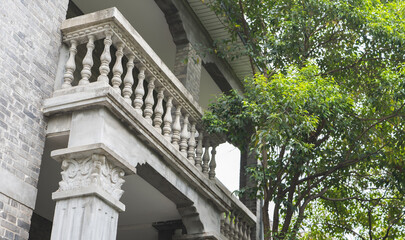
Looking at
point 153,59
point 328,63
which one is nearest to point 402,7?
point 328,63

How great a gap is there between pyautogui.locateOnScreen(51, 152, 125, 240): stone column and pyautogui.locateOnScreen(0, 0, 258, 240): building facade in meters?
0.01

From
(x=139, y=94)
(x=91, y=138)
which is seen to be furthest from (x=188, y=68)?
(x=91, y=138)

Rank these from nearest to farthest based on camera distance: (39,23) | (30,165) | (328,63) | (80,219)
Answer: (80,219)
(30,165)
(39,23)
(328,63)

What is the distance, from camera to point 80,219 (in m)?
7.28

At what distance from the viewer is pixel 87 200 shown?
24.1ft

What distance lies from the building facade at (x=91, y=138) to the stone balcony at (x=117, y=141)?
16 mm

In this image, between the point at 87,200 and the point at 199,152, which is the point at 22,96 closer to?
the point at 87,200

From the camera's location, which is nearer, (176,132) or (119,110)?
(119,110)

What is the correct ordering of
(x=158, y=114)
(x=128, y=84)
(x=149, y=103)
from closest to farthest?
(x=128, y=84), (x=149, y=103), (x=158, y=114)

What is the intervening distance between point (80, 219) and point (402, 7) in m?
7.24

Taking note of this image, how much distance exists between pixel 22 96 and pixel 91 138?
1.07 meters

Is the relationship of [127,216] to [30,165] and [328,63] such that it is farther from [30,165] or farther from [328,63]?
[328,63]

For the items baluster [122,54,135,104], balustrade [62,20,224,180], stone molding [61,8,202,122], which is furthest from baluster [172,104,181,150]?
baluster [122,54,135,104]

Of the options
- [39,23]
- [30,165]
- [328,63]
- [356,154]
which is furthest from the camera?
[328,63]
